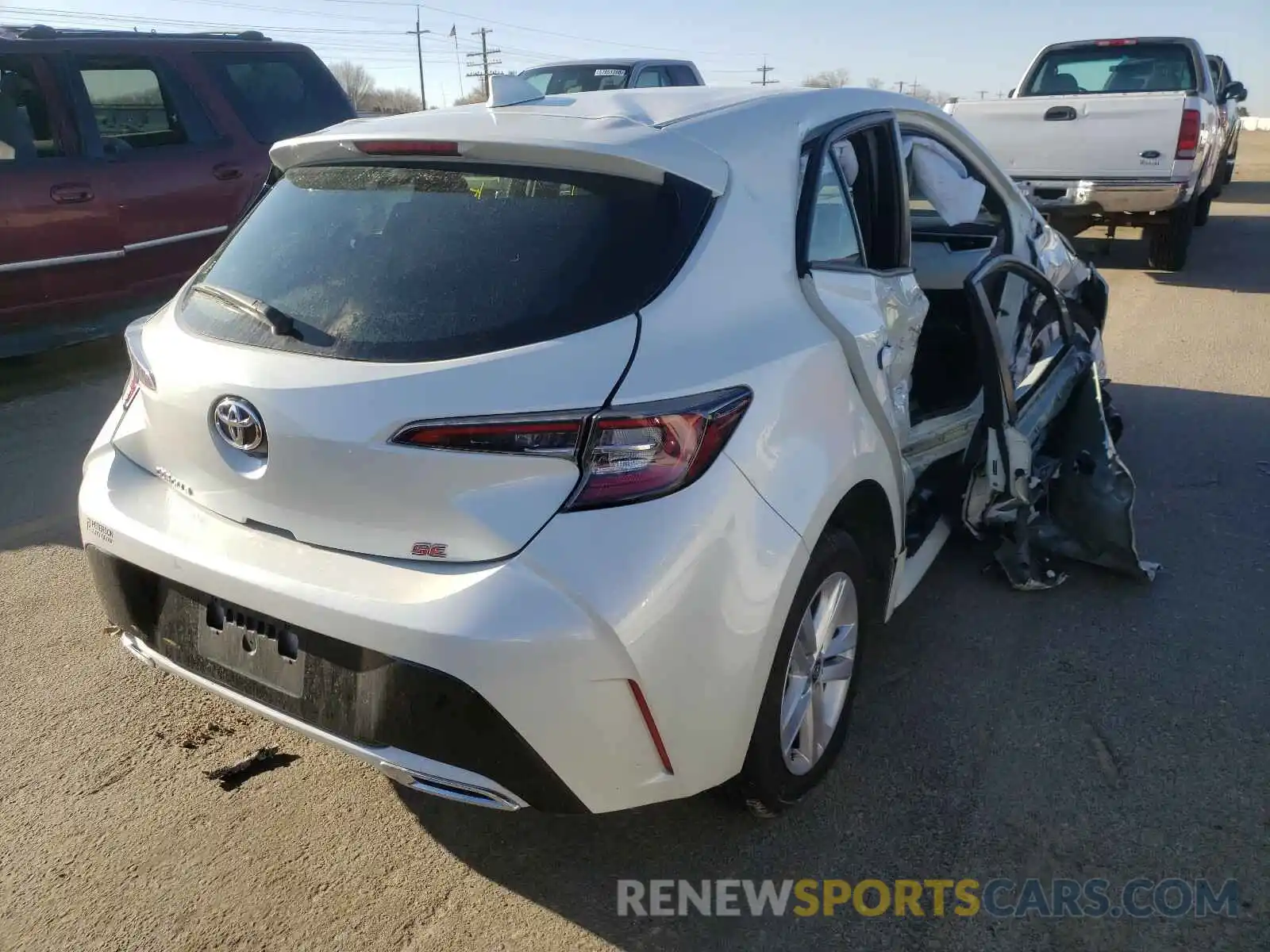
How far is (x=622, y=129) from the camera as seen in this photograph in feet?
7.87

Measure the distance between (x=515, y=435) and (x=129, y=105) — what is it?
5993mm

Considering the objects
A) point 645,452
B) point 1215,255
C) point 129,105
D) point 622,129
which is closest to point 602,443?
point 645,452

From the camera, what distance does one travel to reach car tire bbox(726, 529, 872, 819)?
232 cm

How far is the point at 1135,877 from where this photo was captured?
94.3 inches

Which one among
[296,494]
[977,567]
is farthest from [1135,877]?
[296,494]

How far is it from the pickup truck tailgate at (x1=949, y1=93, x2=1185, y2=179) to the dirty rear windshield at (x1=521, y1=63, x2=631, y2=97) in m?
4.11

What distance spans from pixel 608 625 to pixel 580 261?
0.78 metres

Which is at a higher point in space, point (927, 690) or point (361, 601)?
point (361, 601)

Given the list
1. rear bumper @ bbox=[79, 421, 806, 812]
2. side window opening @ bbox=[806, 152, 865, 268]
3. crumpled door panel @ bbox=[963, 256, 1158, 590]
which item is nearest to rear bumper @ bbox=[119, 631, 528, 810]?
rear bumper @ bbox=[79, 421, 806, 812]

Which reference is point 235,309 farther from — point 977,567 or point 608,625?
point 977,567

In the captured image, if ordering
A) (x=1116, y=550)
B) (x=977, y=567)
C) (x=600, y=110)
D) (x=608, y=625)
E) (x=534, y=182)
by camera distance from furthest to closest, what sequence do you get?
(x=977, y=567), (x=1116, y=550), (x=600, y=110), (x=534, y=182), (x=608, y=625)

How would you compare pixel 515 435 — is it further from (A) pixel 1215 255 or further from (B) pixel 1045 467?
(A) pixel 1215 255

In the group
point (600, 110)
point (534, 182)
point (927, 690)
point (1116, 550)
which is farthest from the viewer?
point (1116, 550)

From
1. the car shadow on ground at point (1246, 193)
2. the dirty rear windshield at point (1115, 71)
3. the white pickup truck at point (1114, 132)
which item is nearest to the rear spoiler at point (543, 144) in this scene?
the white pickup truck at point (1114, 132)
